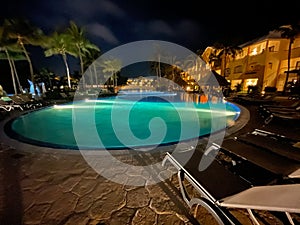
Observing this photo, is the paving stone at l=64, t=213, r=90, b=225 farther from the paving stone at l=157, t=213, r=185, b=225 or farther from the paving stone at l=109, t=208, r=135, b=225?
the paving stone at l=157, t=213, r=185, b=225

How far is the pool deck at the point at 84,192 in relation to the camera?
213 centimetres

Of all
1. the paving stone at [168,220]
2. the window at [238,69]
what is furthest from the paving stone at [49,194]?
the window at [238,69]

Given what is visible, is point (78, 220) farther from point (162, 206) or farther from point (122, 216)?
point (162, 206)

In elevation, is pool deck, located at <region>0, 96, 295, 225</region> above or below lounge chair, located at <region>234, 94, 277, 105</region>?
below

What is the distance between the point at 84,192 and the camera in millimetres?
2631

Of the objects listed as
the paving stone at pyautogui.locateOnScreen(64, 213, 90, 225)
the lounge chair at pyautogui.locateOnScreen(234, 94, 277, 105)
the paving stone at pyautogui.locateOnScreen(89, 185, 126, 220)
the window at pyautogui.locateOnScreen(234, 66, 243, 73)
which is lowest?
the paving stone at pyautogui.locateOnScreen(89, 185, 126, 220)

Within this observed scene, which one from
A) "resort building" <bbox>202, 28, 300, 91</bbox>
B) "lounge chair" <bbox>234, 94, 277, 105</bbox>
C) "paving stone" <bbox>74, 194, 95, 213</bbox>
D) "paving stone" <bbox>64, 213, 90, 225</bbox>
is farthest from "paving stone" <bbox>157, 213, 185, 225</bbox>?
"resort building" <bbox>202, 28, 300, 91</bbox>

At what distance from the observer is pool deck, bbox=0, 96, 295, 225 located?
2129mm

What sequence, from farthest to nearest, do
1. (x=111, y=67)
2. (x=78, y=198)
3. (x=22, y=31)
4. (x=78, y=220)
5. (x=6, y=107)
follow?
(x=111, y=67), (x=22, y=31), (x=6, y=107), (x=78, y=198), (x=78, y=220)

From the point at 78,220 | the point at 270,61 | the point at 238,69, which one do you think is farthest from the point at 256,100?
the point at 238,69

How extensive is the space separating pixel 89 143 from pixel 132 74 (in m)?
187

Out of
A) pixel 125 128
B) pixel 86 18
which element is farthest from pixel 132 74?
pixel 125 128

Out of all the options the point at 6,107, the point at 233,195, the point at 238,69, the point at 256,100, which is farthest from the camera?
the point at 238,69

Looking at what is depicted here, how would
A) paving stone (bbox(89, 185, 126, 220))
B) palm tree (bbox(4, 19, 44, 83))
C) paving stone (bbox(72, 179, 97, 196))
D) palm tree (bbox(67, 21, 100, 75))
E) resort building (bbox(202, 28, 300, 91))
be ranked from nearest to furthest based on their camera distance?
paving stone (bbox(89, 185, 126, 220)) < paving stone (bbox(72, 179, 97, 196)) < palm tree (bbox(4, 19, 44, 83)) < resort building (bbox(202, 28, 300, 91)) < palm tree (bbox(67, 21, 100, 75))
